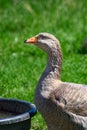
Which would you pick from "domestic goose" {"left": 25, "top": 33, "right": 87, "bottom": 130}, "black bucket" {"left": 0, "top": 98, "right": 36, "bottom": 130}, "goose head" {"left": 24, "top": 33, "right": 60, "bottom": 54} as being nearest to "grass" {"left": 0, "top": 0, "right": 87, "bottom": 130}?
"black bucket" {"left": 0, "top": 98, "right": 36, "bottom": 130}

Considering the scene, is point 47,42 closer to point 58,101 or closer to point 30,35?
point 58,101

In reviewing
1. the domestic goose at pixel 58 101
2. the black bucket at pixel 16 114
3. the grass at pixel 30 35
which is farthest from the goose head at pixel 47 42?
the grass at pixel 30 35

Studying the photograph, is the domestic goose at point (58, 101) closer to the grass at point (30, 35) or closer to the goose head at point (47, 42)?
the goose head at point (47, 42)

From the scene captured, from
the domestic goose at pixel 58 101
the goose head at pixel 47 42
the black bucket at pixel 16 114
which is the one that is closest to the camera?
the black bucket at pixel 16 114

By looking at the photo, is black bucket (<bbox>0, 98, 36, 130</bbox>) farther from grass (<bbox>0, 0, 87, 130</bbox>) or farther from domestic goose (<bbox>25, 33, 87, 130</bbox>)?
grass (<bbox>0, 0, 87, 130</bbox>)

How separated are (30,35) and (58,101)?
16.6 ft

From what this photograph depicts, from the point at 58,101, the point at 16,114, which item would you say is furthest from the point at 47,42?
the point at 16,114

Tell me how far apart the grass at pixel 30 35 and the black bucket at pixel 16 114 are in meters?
0.58

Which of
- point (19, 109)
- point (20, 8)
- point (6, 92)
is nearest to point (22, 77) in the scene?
point (6, 92)

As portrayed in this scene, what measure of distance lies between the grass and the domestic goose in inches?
32.7

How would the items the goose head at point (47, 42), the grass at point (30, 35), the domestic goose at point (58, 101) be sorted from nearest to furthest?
the domestic goose at point (58, 101), the goose head at point (47, 42), the grass at point (30, 35)

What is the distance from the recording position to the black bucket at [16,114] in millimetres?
5180

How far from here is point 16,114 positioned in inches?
227

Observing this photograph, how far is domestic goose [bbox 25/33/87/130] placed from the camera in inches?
213
